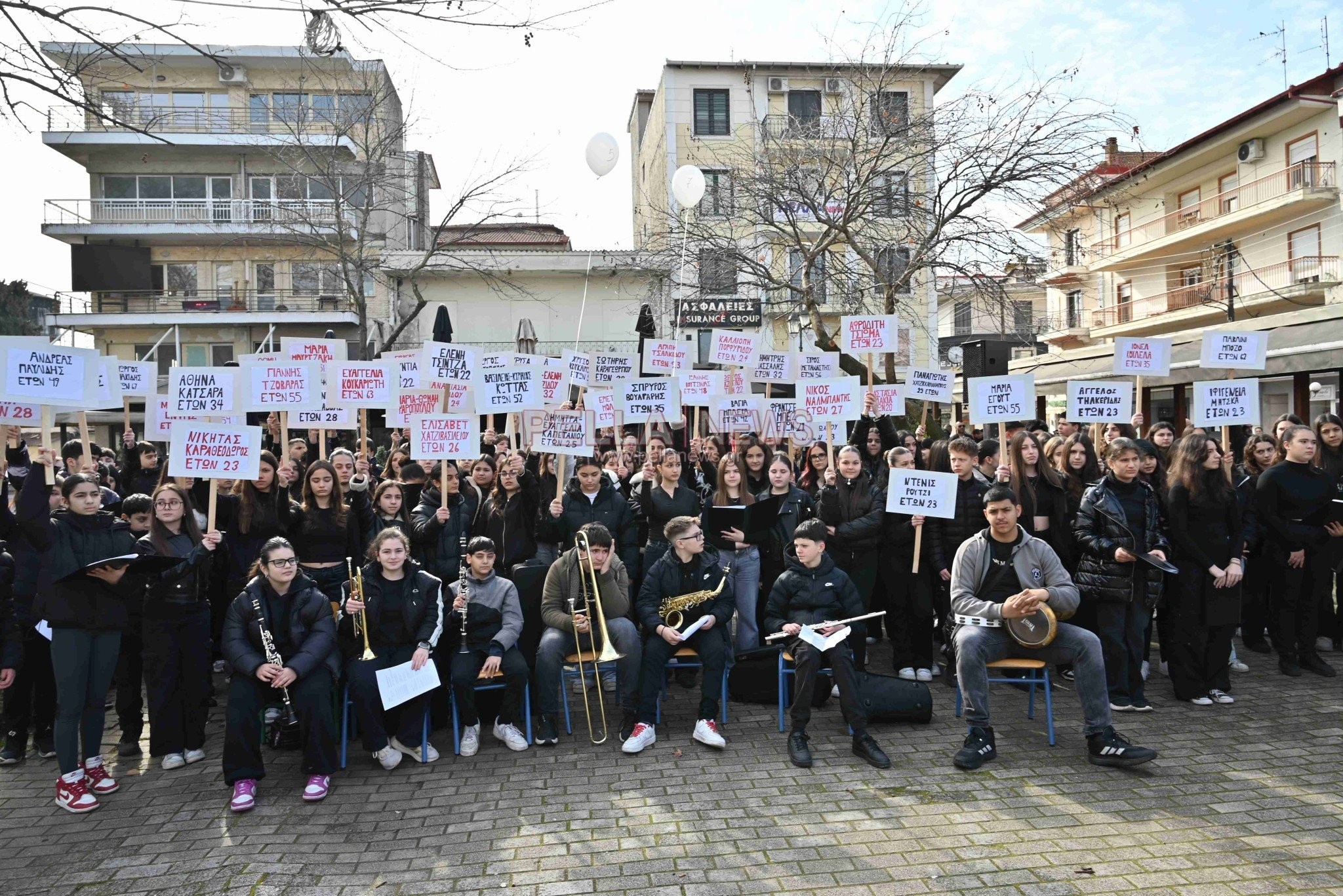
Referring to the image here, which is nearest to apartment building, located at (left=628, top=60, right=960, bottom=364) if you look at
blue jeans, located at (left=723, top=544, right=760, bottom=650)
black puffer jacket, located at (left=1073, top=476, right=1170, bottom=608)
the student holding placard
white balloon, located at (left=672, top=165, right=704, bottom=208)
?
white balloon, located at (left=672, top=165, right=704, bottom=208)

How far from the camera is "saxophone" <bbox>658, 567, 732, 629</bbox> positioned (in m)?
6.43

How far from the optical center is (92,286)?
33.0 metres

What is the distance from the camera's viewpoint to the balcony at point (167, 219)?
32.9 m

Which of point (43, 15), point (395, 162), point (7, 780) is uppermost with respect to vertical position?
point (395, 162)

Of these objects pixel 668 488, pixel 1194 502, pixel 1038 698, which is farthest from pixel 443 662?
pixel 1194 502

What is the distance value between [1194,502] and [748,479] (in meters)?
3.44

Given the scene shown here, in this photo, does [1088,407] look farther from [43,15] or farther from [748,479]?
[43,15]

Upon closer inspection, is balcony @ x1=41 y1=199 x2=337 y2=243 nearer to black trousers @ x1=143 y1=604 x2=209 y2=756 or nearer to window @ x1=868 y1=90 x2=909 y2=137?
window @ x1=868 y1=90 x2=909 y2=137

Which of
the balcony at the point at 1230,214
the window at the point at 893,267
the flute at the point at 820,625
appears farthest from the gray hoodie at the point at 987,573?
the balcony at the point at 1230,214

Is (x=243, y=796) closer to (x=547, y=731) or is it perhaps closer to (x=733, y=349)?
(x=547, y=731)

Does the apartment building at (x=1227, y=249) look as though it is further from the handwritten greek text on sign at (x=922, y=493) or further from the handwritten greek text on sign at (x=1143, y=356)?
the handwritten greek text on sign at (x=922, y=493)

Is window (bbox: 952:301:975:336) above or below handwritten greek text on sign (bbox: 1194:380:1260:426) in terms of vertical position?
above

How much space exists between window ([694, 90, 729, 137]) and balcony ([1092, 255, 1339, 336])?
16624 mm

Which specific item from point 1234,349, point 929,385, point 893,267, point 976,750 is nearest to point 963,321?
point 893,267
